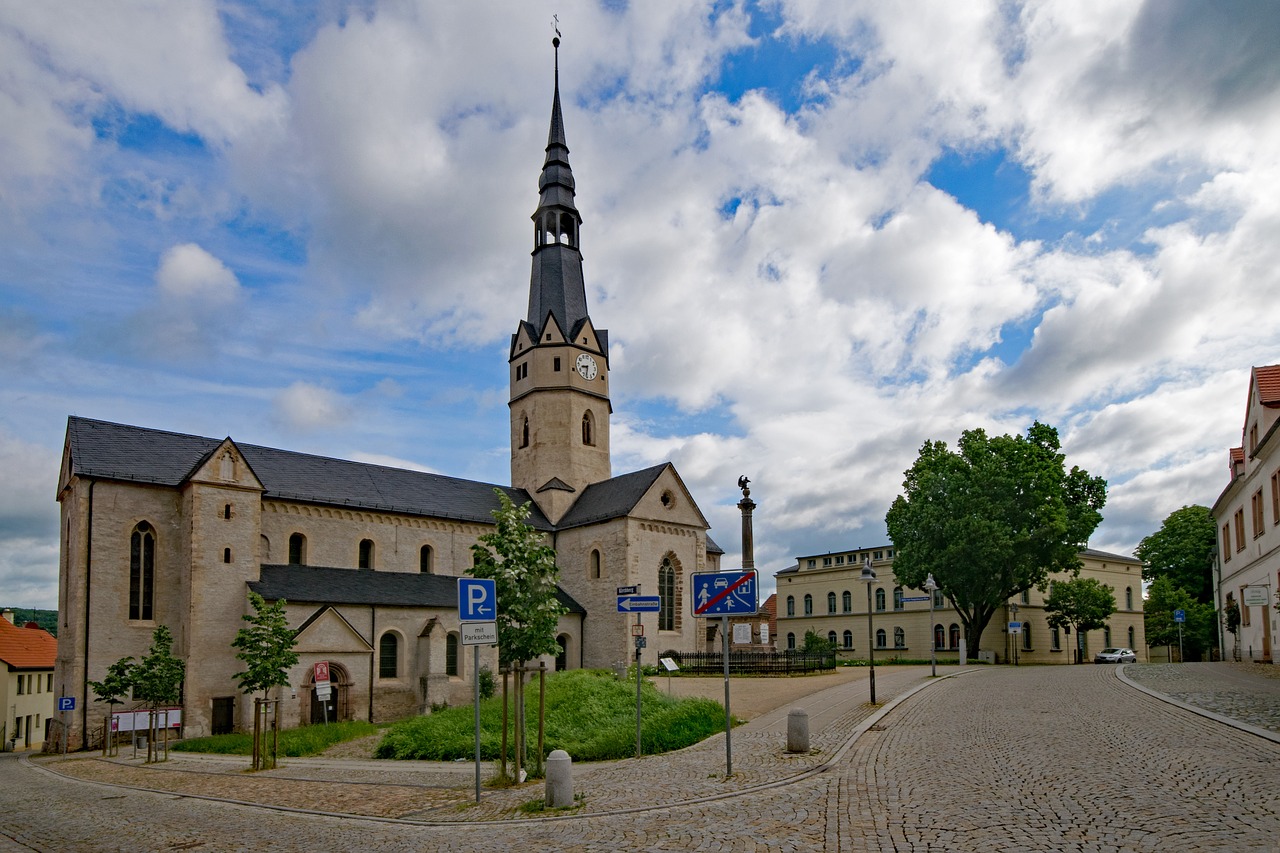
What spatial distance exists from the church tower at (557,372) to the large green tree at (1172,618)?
4499 centimetres

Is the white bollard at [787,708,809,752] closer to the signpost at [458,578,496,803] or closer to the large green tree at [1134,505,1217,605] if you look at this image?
the signpost at [458,578,496,803]

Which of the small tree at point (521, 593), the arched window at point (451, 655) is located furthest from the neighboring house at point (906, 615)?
the small tree at point (521, 593)

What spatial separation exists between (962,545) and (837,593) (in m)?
30.1

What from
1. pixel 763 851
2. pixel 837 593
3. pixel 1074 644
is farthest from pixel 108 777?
pixel 1074 644

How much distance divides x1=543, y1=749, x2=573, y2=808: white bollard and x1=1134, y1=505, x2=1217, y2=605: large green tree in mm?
71869

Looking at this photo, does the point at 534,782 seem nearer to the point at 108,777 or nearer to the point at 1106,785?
the point at 1106,785

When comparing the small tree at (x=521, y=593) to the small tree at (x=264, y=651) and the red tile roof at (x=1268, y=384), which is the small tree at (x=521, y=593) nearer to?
the small tree at (x=264, y=651)

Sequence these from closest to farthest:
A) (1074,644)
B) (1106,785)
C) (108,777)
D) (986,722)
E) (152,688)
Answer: (1106,785) → (986,722) → (108,777) → (152,688) → (1074,644)

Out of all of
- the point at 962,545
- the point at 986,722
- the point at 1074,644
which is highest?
the point at 962,545

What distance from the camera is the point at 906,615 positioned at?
69312mm

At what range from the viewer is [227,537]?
119 feet

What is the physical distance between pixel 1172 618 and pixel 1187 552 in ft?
21.1

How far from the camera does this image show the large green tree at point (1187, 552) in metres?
71.0

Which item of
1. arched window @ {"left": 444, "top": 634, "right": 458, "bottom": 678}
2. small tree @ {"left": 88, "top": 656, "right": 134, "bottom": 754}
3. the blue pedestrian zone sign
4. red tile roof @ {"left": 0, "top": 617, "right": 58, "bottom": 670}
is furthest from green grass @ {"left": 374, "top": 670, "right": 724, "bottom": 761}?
red tile roof @ {"left": 0, "top": 617, "right": 58, "bottom": 670}
